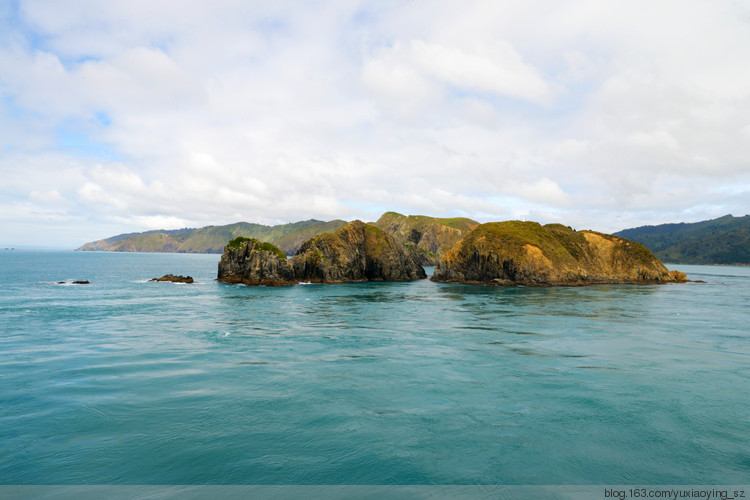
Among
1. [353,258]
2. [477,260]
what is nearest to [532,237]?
[477,260]

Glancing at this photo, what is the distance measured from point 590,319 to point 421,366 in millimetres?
29752

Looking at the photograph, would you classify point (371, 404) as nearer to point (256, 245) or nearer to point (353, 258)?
point (256, 245)

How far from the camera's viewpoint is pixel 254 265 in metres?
92.4

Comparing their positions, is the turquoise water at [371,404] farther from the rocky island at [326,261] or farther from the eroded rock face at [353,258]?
the eroded rock face at [353,258]

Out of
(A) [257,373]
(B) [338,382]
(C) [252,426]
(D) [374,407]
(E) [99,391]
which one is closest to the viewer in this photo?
(C) [252,426]

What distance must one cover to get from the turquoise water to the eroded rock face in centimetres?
6208

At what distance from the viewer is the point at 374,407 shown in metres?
17.3

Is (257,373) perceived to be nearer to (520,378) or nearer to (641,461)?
(520,378)

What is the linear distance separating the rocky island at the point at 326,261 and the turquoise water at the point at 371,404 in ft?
180

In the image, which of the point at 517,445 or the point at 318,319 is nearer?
the point at 517,445

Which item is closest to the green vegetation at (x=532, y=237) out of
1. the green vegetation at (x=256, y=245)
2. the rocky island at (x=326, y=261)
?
the rocky island at (x=326, y=261)

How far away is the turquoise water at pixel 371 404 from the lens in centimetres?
1220

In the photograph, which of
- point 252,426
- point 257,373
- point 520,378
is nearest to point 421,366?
point 520,378

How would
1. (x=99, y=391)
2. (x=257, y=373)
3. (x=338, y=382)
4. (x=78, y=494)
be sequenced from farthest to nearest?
(x=257, y=373), (x=338, y=382), (x=99, y=391), (x=78, y=494)
